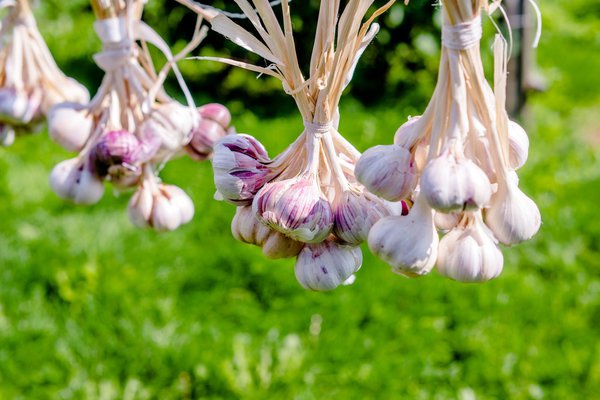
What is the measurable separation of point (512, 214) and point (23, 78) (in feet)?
1.73

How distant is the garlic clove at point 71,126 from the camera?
645mm

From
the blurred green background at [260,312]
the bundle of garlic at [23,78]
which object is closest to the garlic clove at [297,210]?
the bundle of garlic at [23,78]

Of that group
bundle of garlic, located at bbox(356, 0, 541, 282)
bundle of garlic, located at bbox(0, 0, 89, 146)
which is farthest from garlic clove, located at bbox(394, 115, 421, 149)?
bundle of garlic, located at bbox(0, 0, 89, 146)

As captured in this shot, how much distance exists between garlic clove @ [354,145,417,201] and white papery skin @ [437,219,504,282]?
4 centimetres

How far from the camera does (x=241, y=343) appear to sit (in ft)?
4.56

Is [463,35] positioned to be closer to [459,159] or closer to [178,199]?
[459,159]

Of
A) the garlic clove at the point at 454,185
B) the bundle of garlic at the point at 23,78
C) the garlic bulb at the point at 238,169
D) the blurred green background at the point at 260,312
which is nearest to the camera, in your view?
the garlic clove at the point at 454,185

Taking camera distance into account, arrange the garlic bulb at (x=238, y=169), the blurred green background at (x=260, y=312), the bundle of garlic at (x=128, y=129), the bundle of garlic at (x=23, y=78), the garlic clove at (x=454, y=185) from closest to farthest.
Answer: the garlic clove at (x=454, y=185)
the garlic bulb at (x=238, y=169)
the bundle of garlic at (x=128, y=129)
the bundle of garlic at (x=23, y=78)
the blurred green background at (x=260, y=312)

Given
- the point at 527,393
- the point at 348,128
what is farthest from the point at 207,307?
the point at 348,128

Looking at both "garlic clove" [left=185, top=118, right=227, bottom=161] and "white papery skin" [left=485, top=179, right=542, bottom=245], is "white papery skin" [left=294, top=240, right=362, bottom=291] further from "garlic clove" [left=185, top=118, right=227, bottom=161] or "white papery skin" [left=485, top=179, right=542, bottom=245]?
"garlic clove" [left=185, top=118, right=227, bottom=161]

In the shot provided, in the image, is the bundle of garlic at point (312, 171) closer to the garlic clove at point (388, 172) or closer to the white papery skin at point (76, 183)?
the garlic clove at point (388, 172)

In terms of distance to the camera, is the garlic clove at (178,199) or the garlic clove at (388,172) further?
the garlic clove at (178,199)

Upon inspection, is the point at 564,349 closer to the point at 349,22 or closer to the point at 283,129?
the point at 283,129

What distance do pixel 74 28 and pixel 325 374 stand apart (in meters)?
1.88
